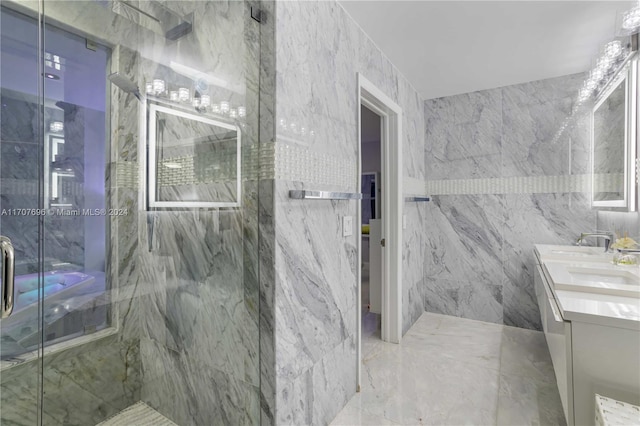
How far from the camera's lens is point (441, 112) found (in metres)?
3.72

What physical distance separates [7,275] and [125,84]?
871 millimetres

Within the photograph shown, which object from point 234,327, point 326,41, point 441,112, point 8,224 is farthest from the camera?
point 441,112

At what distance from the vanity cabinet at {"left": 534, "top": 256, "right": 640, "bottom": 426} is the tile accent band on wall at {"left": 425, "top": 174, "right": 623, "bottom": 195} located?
1.82m

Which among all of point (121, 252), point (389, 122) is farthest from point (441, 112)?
point (121, 252)

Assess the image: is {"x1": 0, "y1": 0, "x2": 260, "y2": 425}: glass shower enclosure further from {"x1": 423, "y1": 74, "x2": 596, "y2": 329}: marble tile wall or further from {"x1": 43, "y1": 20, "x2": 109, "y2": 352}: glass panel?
{"x1": 423, "y1": 74, "x2": 596, "y2": 329}: marble tile wall

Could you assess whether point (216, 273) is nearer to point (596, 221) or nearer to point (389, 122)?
point (389, 122)

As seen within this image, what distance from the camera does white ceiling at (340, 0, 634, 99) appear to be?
79.8 inches

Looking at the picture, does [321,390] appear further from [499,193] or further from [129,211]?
[499,193]

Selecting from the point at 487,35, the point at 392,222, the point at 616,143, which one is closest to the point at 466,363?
the point at 392,222

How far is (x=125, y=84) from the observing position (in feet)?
4.60

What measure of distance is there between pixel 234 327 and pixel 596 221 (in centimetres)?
337

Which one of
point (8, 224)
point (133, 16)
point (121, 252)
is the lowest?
point (121, 252)

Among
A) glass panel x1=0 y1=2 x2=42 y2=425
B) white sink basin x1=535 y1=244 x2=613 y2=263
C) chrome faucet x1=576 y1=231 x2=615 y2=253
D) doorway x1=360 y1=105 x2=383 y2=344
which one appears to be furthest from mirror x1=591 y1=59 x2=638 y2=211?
glass panel x1=0 y1=2 x2=42 y2=425

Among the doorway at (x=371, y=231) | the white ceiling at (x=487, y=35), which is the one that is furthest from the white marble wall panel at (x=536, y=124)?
Result: the doorway at (x=371, y=231)
